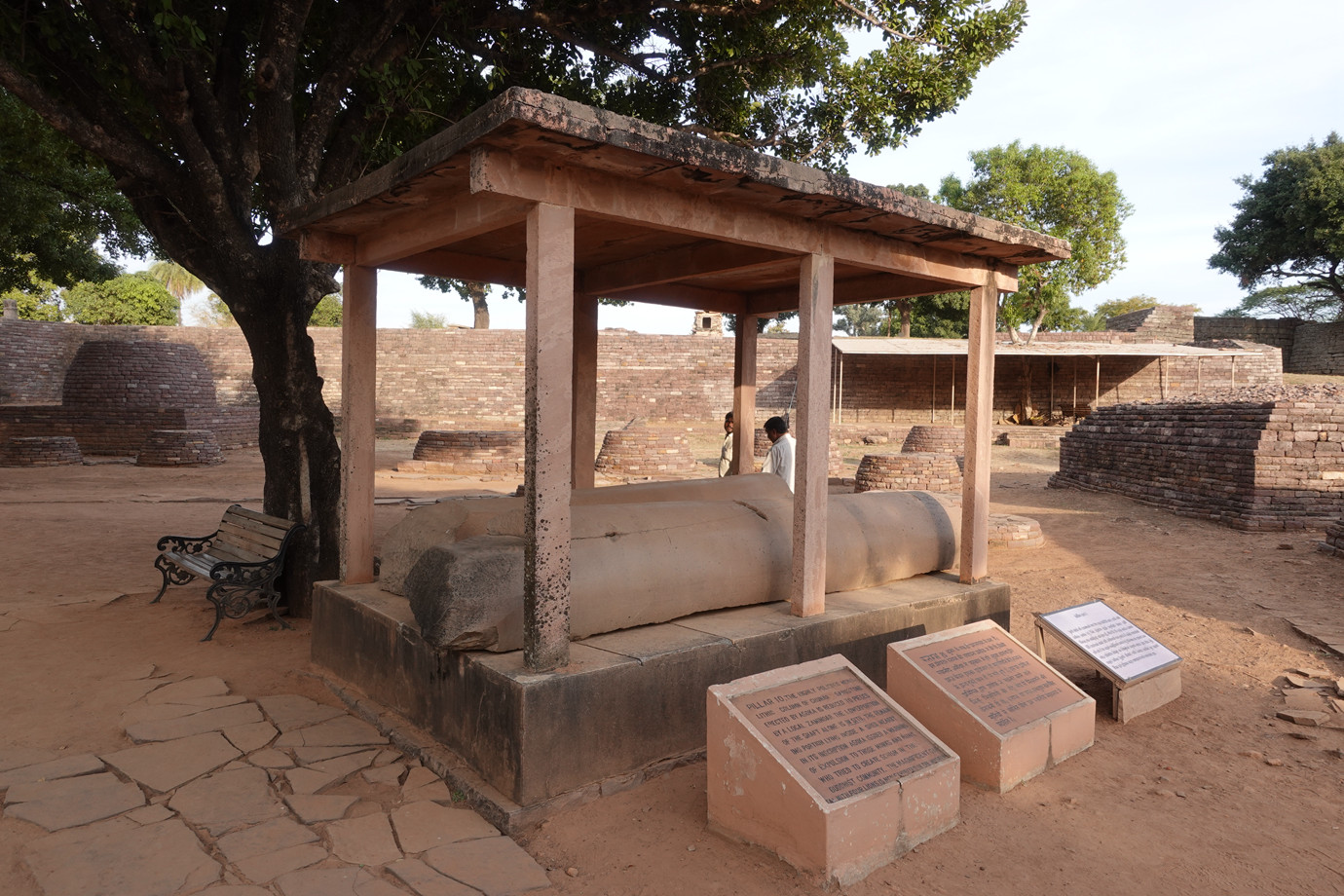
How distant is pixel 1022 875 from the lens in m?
2.65

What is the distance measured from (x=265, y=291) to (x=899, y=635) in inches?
171

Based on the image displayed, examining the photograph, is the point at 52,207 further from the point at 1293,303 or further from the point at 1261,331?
the point at 1293,303

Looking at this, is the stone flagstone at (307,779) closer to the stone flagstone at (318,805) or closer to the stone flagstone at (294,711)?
the stone flagstone at (318,805)

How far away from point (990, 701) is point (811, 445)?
1299 millimetres

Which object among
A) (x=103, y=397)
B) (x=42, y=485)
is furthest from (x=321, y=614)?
(x=103, y=397)

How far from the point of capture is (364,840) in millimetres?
2789

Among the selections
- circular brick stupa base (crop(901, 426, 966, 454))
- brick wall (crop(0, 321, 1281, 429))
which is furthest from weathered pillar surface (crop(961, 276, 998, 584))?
brick wall (crop(0, 321, 1281, 429))

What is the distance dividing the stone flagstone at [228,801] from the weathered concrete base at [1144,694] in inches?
142

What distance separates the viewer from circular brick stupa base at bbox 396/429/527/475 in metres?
14.5

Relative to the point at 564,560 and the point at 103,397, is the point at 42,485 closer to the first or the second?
the point at 103,397

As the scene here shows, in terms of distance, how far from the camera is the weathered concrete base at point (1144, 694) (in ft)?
13.1

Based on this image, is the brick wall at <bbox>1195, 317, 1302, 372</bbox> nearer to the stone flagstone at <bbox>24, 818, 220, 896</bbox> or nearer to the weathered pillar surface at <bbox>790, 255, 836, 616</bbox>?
the weathered pillar surface at <bbox>790, 255, 836, 616</bbox>

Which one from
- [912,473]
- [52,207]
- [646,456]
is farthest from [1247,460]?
[52,207]

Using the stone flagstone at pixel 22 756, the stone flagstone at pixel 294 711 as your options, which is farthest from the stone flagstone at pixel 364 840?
the stone flagstone at pixel 22 756
